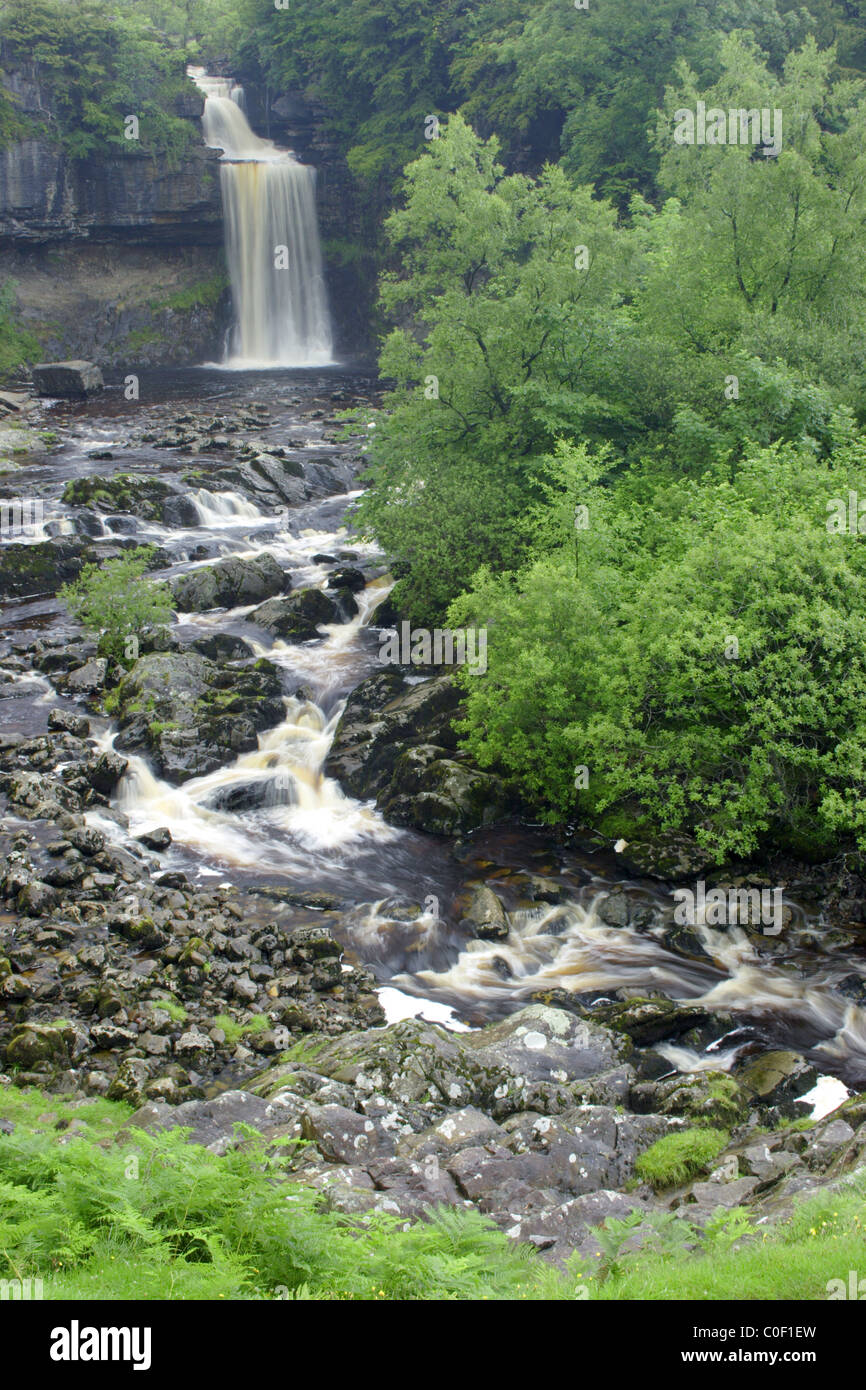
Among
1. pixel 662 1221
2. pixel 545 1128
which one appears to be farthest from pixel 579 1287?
pixel 545 1128

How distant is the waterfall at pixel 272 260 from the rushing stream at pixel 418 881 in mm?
43325

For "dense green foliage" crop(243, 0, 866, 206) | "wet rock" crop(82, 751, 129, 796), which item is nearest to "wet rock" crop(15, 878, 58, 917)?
"wet rock" crop(82, 751, 129, 796)

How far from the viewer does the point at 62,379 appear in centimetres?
5359

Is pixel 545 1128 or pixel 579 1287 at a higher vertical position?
pixel 579 1287

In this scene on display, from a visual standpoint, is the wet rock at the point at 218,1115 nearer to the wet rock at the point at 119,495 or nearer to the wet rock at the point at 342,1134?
the wet rock at the point at 342,1134

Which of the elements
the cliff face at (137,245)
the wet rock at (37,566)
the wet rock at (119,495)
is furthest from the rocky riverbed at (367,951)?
the cliff face at (137,245)

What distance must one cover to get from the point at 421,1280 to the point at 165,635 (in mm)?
21851

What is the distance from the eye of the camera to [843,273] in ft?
81.8

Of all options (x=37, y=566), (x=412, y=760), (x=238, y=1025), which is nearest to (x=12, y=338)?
(x=37, y=566)

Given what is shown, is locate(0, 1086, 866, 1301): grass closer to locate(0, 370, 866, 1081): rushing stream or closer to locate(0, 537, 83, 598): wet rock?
locate(0, 370, 866, 1081): rushing stream

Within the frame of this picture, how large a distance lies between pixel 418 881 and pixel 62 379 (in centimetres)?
4480

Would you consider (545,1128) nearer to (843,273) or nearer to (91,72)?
(843,273)

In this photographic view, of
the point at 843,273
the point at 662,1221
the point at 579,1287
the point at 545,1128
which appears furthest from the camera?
the point at 843,273

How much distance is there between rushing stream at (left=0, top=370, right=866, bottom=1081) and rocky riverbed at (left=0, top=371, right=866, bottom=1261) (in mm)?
64
